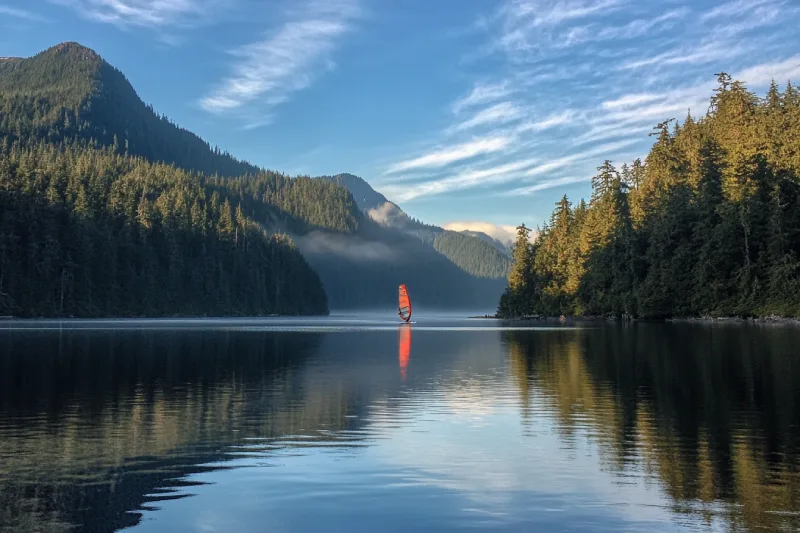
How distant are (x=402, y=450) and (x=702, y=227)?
339 feet

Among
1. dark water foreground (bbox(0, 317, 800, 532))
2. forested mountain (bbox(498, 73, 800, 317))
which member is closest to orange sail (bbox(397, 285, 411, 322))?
forested mountain (bbox(498, 73, 800, 317))

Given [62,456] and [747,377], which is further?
[747,377]

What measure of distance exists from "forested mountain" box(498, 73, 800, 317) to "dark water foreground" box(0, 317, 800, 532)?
234 feet

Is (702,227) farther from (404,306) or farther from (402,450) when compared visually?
(402,450)

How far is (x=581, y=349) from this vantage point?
52344 mm

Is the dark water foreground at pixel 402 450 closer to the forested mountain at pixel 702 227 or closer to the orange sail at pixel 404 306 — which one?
the forested mountain at pixel 702 227

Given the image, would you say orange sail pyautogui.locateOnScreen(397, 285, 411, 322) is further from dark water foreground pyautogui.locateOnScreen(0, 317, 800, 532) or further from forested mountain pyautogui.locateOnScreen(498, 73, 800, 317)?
dark water foreground pyautogui.locateOnScreen(0, 317, 800, 532)

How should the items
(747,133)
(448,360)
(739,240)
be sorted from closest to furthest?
(448,360)
(739,240)
(747,133)

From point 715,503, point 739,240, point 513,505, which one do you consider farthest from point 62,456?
point 739,240

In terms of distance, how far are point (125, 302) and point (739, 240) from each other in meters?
149

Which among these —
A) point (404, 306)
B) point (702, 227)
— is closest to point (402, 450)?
point (702, 227)

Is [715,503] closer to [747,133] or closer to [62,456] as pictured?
[62,456]

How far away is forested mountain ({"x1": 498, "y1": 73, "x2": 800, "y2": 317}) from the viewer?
98.5 meters

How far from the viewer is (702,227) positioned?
109125 millimetres
